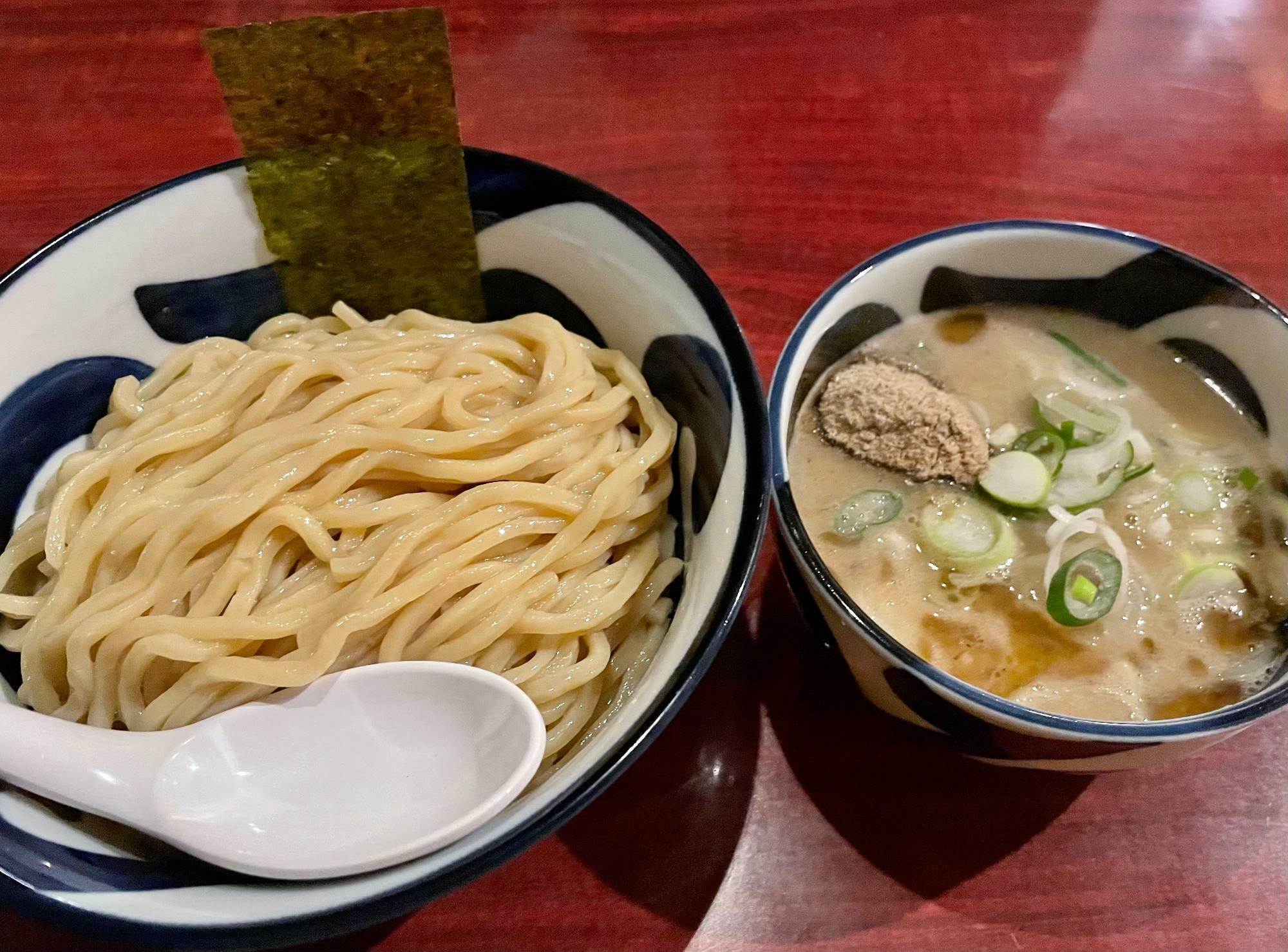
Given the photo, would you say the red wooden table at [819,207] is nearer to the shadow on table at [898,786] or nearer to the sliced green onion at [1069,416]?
the shadow on table at [898,786]

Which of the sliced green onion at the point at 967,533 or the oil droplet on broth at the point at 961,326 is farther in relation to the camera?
the oil droplet on broth at the point at 961,326

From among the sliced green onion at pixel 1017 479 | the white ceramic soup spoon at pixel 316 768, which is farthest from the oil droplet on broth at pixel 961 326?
the white ceramic soup spoon at pixel 316 768

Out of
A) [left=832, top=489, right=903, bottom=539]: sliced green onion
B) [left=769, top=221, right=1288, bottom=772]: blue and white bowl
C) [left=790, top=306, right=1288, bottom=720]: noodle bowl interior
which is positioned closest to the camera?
[left=769, top=221, right=1288, bottom=772]: blue and white bowl

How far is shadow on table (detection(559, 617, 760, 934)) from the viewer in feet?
3.65

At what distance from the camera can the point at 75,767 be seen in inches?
33.7

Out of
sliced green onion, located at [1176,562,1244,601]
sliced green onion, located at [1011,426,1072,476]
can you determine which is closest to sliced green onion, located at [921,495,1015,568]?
sliced green onion, located at [1011,426,1072,476]

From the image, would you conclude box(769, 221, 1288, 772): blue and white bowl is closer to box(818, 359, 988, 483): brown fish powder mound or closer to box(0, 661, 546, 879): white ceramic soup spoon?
box(818, 359, 988, 483): brown fish powder mound

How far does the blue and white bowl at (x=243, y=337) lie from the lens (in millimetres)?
758

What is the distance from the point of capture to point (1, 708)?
87 cm

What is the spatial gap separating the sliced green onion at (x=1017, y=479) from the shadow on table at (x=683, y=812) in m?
0.46

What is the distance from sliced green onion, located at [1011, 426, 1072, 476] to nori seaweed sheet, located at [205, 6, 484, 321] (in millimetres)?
882

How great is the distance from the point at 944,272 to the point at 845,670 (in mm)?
659

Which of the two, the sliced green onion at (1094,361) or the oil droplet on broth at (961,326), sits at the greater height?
the oil droplet on broth at (961,326)

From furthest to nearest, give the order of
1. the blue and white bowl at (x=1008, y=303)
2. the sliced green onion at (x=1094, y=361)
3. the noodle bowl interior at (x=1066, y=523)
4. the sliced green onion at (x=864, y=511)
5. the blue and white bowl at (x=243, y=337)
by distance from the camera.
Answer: the sliced green onion at (x=1094, y=361) → the sliced green onion at (x=864, y=511) → the noodle bowl interior at (x=1066, y=523) → the blue and white bowl at (x=1008, y=303) → the blue and white bowl at (x=243, y=337)
